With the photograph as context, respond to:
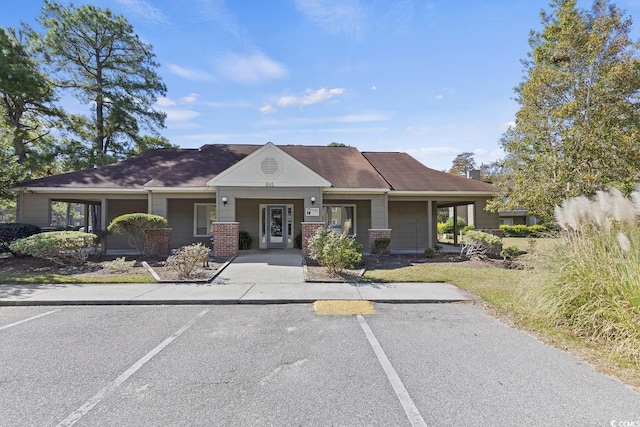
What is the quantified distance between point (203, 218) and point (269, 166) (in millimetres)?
5149

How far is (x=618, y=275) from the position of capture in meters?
4.54

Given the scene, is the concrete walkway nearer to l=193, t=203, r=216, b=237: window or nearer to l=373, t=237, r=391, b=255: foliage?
l=373, t=237, r=391, b=255: foliage

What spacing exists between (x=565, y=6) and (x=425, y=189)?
803 centimetres

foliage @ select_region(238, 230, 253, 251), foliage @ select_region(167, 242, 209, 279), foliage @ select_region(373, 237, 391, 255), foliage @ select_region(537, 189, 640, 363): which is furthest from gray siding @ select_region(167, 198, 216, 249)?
foliage @ select_region(537, 189, 640, 363)

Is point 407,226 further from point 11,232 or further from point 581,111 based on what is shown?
point 11,232

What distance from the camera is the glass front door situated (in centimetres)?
1579

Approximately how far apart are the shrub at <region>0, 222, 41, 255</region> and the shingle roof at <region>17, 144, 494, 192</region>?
1908mm

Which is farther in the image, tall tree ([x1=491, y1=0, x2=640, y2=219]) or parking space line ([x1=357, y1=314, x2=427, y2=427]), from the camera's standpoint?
tall tree ([x1=491, y1=0, x2=640, y2=219])

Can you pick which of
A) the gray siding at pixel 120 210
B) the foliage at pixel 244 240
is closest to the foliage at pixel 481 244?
the foliage at pixel 244 240

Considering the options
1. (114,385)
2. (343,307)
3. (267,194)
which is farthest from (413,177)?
(114,385)

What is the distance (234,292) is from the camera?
754 centimetres

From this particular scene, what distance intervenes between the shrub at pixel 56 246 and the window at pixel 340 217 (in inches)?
389

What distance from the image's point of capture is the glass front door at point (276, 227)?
15789 mm

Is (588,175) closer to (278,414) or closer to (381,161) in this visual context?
(381,161)
